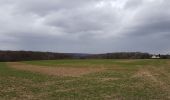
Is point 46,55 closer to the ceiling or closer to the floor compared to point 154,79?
closer to the ceiling

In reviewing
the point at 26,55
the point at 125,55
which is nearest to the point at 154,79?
the point at 26,55

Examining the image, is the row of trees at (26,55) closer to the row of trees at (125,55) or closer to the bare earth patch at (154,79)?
the row of trees at (125,55)

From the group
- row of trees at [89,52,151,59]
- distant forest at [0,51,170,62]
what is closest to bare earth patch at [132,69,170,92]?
distant forest at [0,51,170,62]

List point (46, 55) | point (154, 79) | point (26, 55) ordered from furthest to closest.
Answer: point (46, 55) < point (26, 55) < point (154, 79)

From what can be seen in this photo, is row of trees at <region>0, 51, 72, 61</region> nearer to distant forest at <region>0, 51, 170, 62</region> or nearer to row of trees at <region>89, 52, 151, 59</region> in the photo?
distant forest at <region>0, 51, 170, 62</region>

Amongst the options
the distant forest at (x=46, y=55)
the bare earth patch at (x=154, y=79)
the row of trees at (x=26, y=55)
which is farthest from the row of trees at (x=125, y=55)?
the bare earth patch at (x=154, y=79)

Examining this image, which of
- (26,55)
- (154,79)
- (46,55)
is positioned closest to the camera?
(154,79)

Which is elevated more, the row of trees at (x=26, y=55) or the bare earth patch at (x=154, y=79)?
Result: the row of trees at (x=26, y=55)

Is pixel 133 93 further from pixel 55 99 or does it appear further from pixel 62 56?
pixel 62 56

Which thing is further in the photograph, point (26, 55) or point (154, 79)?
point (26, 55)

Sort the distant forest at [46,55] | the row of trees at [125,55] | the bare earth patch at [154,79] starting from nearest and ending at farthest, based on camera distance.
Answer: the bare earth patch at [154,79] < the distant forest at [46,55] < the row of trees at [125,55]

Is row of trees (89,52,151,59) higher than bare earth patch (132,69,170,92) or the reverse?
higher

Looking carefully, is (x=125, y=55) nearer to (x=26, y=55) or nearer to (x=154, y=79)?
(x=26, y=55)

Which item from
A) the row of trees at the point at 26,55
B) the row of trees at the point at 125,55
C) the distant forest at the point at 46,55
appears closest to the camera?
the row of trees at the point at 26,55
